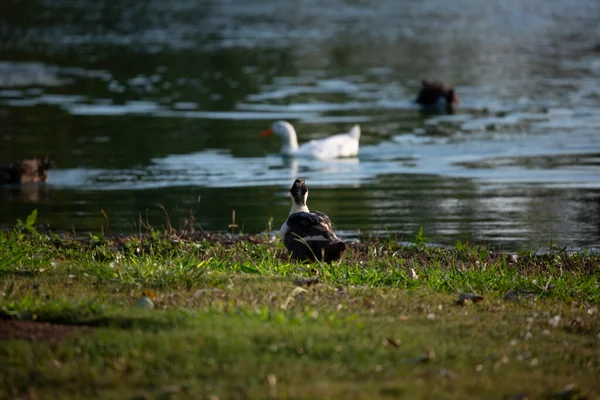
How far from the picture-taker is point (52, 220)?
1580cm

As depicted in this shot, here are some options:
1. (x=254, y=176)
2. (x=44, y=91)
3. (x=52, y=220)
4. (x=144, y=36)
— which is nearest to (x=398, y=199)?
(x=254, y=176)

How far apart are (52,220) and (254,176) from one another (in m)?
5.38

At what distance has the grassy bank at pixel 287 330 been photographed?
6277 millimetres

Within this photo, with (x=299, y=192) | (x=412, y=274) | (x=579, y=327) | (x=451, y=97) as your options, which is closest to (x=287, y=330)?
(x=579, y=327)

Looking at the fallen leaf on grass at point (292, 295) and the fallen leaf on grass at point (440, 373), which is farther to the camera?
the fallen leaf on grass at point (292, 295)

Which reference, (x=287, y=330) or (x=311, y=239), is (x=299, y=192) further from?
(x=287, y=330)

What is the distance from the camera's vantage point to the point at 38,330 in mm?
7289

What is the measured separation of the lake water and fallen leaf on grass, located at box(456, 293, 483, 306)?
16.4 feet

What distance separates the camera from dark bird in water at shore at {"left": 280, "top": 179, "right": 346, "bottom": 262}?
1016cm

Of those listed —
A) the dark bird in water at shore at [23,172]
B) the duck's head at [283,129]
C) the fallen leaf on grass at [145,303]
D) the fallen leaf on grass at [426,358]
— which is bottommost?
the dark bird in water at shore at [23,172]

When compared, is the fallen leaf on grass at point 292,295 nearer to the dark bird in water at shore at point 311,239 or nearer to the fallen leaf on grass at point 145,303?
the fallen leaf on grass at point 145,303

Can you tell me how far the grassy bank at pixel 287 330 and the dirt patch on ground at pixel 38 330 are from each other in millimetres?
14

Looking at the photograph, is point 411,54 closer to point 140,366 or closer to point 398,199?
point 398,199

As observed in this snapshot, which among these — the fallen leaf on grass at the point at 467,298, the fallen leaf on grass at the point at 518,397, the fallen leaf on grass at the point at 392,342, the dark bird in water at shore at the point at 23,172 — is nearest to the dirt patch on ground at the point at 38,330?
the fallen leaf on grass at the point at 392,342
